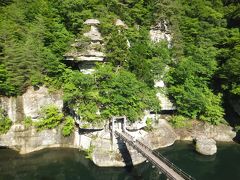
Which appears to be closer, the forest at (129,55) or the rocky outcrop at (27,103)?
the forest at (129,55)

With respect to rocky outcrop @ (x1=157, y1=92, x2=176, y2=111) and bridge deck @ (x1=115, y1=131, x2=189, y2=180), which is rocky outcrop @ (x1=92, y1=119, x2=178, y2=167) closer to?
bridge deck @ (x1=115, y1=131, x2=189, y2=180)

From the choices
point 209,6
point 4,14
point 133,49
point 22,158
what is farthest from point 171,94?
point 4,14

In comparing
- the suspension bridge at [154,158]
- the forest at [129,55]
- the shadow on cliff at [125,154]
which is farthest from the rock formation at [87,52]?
the shadow on cliff at [125,154]

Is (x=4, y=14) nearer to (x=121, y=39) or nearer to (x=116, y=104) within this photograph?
(x=121, y=39)

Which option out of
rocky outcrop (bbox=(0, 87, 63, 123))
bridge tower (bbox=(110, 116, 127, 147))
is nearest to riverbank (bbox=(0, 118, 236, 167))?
bridge tower (bbox=(110, 116, 127, 147))

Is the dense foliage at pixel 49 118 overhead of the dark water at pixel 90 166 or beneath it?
overhead

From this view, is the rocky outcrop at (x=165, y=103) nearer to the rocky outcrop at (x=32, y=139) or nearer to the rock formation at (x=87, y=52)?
the rock formation at (x=87, y=52)
